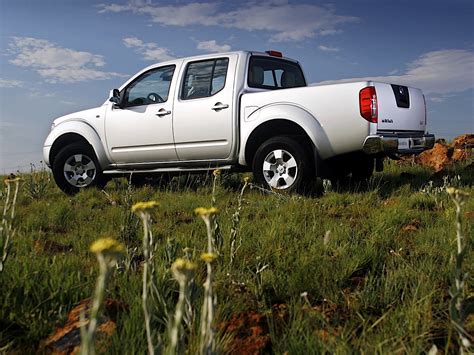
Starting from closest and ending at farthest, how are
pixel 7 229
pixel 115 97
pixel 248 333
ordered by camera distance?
pixel 248 333 → pixel 7 229 → pixel 115 97

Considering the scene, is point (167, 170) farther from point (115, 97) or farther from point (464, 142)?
point (464, 142)

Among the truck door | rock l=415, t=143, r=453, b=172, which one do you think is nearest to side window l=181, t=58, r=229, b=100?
the truck door

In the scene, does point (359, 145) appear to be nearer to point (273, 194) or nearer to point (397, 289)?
point (273, 194)

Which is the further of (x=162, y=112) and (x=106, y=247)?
(x=162, y=112)

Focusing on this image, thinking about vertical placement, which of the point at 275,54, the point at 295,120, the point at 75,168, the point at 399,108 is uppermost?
the point at 275,54

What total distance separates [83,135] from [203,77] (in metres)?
2.61

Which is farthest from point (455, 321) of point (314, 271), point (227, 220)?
point (227, 220)

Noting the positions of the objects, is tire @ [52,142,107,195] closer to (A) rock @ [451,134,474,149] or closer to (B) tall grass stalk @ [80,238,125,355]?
(A) rock @ [451,134,474,149]

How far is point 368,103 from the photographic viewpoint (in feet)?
19.0

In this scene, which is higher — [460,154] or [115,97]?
[115,97]

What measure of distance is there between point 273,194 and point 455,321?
15.8ft

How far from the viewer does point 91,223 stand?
489cm

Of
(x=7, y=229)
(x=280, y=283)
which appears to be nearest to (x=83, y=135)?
(x=7, y=229)

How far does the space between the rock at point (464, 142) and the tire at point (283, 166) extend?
5.59 metres
